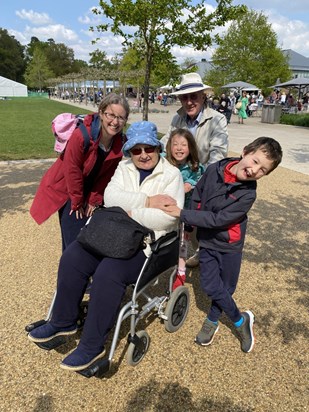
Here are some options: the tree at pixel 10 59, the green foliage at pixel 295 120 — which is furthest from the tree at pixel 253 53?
the tree at pixel 10 59

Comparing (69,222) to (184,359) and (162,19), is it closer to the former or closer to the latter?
(184,359)

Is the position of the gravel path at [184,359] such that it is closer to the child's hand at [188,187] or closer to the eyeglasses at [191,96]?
the child's hand at [188,187]

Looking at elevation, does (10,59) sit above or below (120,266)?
above

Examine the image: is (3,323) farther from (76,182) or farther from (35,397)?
(76,182)

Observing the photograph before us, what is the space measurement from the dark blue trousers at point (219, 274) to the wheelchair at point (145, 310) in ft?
0.90

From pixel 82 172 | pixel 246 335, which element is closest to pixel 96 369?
pixel 246 335

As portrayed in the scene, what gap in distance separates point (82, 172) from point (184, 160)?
0.84 meters

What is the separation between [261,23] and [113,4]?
2927 centimetres

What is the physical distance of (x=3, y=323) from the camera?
9.48 ft

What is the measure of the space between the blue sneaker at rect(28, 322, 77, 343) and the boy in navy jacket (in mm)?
1017

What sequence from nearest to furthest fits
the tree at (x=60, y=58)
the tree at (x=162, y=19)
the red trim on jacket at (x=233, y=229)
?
the red trim on jacket at (x=233, y=229)
the tree at (x=162, y=19)
the tree at (x=60, y=58)

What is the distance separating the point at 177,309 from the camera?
9.18ft

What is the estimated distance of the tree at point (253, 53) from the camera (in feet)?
106

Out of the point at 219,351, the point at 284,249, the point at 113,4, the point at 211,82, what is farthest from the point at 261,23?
the point at 219,351
